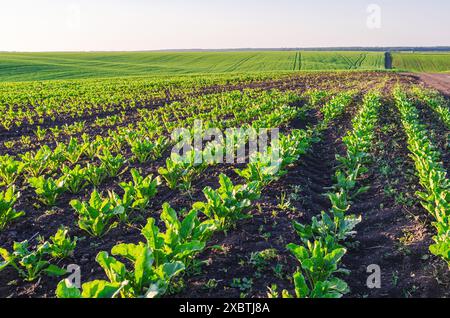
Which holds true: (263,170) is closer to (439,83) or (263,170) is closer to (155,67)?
(439,83)

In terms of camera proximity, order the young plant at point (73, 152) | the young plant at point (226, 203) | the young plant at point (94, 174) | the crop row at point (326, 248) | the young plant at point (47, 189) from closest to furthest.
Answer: the crop row at point (326, 248) → the young plant at point (226, 203) → the young plant at point (47, 189) → the young plant at point (94, 174) → the young plant at point (73, 152)

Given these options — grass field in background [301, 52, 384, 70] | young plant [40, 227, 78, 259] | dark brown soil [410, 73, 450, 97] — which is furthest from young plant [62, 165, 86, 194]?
grass field in background [301, 52, 384, 70]

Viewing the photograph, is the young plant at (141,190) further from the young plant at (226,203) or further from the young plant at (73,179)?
the young plant at (73,179)

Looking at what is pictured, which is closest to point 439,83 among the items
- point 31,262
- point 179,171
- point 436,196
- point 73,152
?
point 436,196

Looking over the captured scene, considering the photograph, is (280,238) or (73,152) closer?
(280,238)

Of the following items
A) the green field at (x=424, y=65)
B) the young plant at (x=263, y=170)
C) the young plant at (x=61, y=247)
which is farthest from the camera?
the green field at (x=424, y=65)

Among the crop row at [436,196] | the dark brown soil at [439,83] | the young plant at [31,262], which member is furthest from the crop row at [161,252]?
the dark brown soil at [439,83]

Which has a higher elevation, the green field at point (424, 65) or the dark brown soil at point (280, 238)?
the green field at point (424, 65)

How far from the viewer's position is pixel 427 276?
3.99 m

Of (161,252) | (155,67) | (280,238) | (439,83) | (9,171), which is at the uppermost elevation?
(155,67)

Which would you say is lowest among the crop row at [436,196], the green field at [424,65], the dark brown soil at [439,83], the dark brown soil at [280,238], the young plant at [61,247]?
the dark brown soil at [280,238]

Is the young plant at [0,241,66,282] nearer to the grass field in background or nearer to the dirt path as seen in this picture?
the dirt path

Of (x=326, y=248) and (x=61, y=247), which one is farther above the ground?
(x=326, y=248)
